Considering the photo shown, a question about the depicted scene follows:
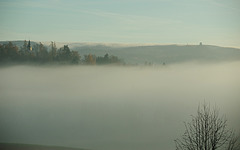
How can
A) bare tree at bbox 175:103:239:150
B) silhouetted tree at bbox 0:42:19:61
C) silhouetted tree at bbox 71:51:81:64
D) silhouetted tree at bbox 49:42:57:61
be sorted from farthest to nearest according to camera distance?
1. silhouetted tree at bbox 49:42:57:61
2. silhouetted tree at bbox 71:51:81:64
3. silhouetted tree at bbox 0:42:19:61
4. bare tree at bbox 175:103:239:150

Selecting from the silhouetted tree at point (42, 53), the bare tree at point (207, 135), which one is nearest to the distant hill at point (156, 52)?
the silhouetted tree at point (42, 53)

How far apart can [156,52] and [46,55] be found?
1375 centimetres

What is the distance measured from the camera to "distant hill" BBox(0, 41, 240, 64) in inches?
1330

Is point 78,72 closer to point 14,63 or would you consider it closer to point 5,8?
point 14,63

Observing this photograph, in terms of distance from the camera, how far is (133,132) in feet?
128

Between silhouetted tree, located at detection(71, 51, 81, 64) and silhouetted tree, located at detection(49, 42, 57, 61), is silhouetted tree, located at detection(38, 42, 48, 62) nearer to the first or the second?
silhouetted tree, located at detection(49, 42, 57, 61)

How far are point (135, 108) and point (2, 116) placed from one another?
18475mm

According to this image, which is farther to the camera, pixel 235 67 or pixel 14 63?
pixel 14 63

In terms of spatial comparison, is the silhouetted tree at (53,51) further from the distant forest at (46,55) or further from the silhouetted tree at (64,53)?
the silhouetted tree at (64,53)

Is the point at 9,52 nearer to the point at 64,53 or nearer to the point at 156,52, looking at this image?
the point at 64,53

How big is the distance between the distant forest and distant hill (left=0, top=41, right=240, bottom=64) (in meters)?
0.65

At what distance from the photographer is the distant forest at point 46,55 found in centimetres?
3734

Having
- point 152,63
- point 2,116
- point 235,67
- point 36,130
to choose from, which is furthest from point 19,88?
point 235,67

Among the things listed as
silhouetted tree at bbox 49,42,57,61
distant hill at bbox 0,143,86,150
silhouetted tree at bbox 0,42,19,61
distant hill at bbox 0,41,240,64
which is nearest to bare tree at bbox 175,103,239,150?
distant hill at bbox 0,41,240,64
